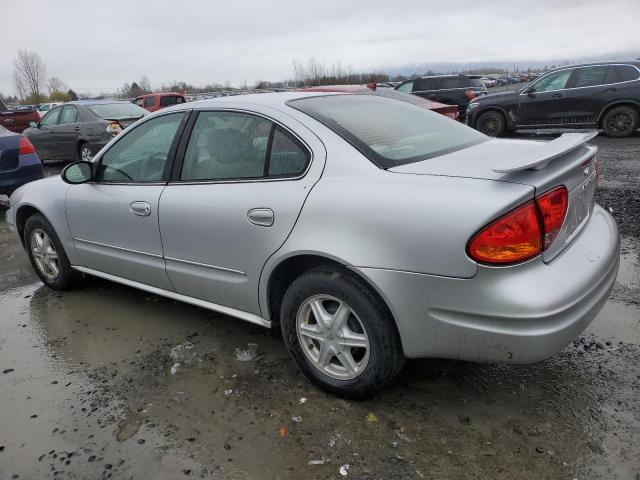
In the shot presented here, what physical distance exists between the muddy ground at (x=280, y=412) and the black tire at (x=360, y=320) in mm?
123

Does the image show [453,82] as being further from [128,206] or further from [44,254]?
[128,206]

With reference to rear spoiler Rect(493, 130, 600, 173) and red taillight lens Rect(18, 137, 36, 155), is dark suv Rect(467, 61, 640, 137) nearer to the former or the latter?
rear spoiler Rect(493, 130, 600, 173)

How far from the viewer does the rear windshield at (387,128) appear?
2.70m

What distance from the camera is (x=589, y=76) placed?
445 inches

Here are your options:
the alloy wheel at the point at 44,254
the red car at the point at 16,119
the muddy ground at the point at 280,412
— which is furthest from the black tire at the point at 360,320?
the red car at the point at 16,119

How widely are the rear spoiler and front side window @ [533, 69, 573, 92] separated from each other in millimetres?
9939

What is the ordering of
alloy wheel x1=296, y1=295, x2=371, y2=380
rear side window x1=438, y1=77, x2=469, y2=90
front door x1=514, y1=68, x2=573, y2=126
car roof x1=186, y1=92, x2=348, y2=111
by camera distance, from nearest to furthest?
alloy wheel x1=296, y1=295, x2=371, y2=380 < car roof x1=186, y1=92, x2=348, y2=111 < front door x1=514, y1=68, x2=573, y2=126 < rear side window x1=438, y1=77, x2=469, y2=90

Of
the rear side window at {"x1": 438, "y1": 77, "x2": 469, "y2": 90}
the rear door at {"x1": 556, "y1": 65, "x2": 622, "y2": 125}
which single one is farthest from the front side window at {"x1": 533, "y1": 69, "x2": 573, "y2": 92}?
the rear side window at {"x1": 438, "y1": 77, "x2": 469, "y2": 90}

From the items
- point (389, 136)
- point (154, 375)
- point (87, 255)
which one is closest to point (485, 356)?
point (389, 136)

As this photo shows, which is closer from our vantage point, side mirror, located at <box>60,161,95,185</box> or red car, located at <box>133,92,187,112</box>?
side mirror, located at <box>60,161,95,185</box>

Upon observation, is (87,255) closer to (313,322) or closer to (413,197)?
(313,322)

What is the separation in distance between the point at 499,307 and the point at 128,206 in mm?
2497

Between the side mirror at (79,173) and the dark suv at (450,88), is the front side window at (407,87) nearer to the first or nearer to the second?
the dark suv at (450,88)

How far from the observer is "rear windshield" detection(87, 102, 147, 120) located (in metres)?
10.9
